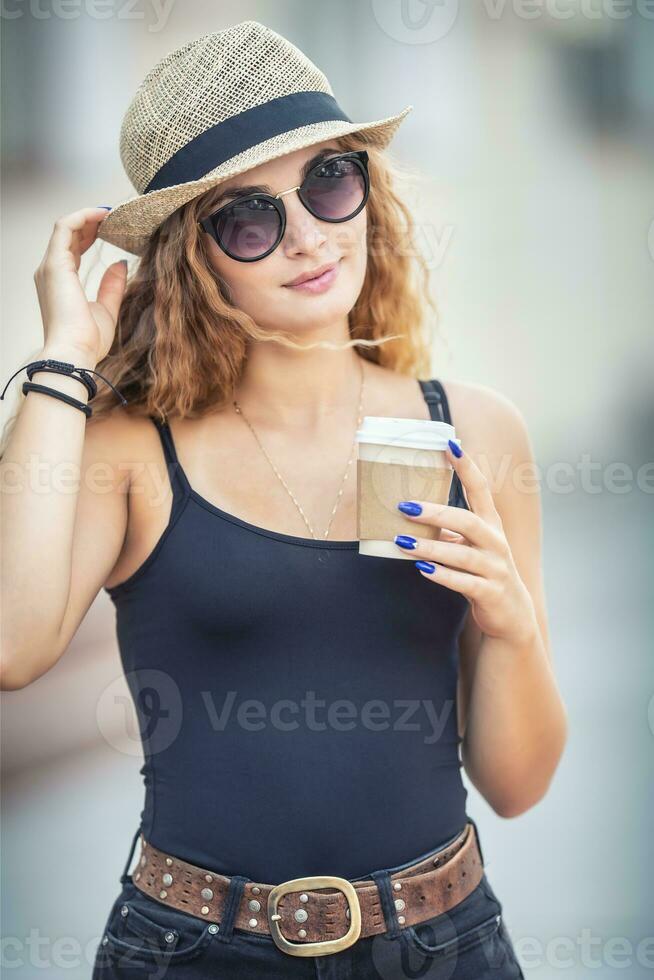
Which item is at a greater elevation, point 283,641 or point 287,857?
point 283,641

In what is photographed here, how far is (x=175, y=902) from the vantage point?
65.1 inches

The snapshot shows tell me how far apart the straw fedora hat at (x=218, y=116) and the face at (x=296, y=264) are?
5 centimetres

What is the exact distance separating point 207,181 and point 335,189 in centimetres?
23

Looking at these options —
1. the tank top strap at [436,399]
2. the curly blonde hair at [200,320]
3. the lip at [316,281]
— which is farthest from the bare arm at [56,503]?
the tank top strap at [436,399]

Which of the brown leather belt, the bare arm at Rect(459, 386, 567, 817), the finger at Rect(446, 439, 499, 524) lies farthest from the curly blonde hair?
the brown leather belt

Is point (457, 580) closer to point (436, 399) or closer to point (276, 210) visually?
point (436, 399)

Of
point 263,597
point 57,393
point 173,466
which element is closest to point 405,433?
point 263,597

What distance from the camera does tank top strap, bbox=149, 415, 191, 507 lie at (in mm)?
1783

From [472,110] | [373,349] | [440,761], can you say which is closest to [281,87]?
[373,349]

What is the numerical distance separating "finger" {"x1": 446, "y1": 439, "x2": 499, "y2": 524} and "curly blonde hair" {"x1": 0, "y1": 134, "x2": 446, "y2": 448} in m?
0.48

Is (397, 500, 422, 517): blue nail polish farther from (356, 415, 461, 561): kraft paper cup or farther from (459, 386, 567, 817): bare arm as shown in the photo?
(459, 386, 567, 817): bare arm

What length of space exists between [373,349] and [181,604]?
2.45 ft

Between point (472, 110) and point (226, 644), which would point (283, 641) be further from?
point (472, 110)

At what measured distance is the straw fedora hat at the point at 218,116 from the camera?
1739mm
